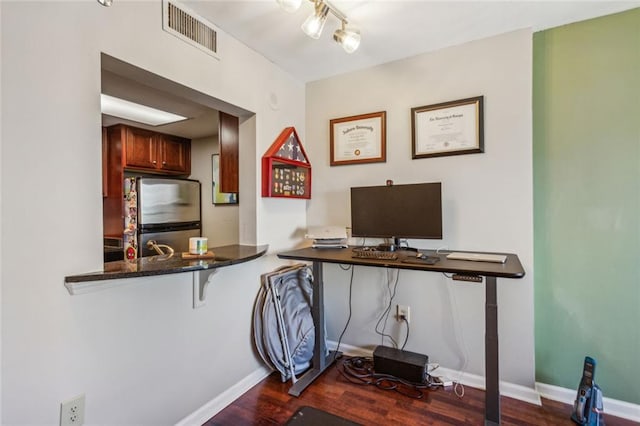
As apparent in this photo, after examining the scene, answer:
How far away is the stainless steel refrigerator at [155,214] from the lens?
309 cm

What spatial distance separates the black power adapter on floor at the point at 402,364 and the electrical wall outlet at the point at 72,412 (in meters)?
1.69

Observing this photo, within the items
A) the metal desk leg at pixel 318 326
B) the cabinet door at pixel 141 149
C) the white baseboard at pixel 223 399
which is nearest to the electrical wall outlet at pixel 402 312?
the metal desk leg at pixel 318 326

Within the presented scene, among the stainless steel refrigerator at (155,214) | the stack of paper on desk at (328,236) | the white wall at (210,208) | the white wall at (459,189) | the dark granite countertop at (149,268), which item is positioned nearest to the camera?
the dark granite countertop at (149,268)

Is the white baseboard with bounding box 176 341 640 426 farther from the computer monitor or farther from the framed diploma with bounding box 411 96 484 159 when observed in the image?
the framed diploma with bounding box 411 96 484 159

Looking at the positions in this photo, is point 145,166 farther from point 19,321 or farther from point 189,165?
point 19,321

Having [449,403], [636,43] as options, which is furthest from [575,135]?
[449,403]

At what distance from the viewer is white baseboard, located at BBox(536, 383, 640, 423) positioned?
1.79m

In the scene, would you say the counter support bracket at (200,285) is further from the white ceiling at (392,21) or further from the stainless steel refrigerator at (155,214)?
the stainless steel refrigerator at (155,214)

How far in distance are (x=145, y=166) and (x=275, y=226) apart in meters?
2.00

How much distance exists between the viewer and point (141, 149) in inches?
133

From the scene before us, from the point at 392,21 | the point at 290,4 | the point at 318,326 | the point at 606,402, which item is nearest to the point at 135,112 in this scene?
the point at 290,4

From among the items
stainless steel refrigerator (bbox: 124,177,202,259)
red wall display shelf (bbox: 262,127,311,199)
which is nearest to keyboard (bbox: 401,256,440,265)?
red wall display shelf (bbox: 262,127,311,199)

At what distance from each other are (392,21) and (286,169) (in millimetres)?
1220

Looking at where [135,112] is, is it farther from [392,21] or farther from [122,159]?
[392,21]
